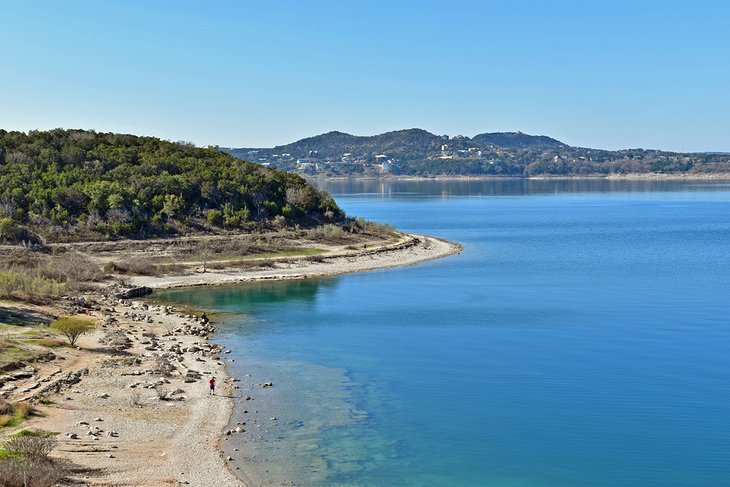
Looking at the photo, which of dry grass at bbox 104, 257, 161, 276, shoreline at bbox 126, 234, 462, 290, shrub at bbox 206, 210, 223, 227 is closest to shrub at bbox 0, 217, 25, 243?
dry grass at bbox 104, 257, 161, 276

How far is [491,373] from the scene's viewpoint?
3728 centimetres

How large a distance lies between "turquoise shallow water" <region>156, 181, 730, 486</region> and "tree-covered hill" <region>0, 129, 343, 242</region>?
20332 millimetres

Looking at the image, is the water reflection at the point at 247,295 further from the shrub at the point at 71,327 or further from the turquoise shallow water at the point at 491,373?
the shrub at the point at 71,327

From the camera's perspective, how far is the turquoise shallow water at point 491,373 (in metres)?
26.4

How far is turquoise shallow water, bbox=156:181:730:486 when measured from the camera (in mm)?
26375

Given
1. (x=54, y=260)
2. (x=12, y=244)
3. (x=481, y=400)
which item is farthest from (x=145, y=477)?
(x=12, y=244)

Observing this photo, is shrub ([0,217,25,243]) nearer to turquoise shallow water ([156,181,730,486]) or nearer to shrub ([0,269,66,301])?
shrub ([0,269,66,301])

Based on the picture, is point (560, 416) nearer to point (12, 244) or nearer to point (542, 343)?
point (542, 343)

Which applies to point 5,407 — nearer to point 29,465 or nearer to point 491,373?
point 29,465

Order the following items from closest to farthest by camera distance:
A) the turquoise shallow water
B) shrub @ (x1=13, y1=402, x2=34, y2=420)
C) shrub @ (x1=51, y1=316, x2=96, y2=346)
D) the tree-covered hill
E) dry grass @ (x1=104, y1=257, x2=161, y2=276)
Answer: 1. the turquoise shallow water
2. shrub @ (x1=13, y1=402, x2=34, y2=420)
3. shrub @ (x1=51, y1=316, x2=96, y2=346)
4. dry grass @ (x1=104, y1=257, x2=161, y2=276)
5. the tree-covered hill

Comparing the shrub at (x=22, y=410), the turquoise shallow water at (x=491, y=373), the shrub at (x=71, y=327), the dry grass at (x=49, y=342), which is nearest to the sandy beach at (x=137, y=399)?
the shrub at (x=22, y=410)

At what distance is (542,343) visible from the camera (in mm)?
43375

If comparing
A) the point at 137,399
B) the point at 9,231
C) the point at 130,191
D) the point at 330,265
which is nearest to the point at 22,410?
the point at 137,399

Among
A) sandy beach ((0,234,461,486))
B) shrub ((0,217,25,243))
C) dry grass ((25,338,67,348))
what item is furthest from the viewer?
shrub ((0,217,25,243))
